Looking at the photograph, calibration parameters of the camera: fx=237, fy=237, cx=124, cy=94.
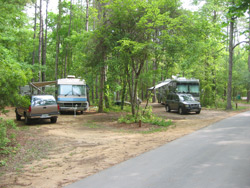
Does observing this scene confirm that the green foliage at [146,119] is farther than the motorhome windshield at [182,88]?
No

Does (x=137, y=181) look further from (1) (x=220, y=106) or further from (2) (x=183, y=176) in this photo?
(1) (x=220, y=106)

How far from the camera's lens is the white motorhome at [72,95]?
19562mm

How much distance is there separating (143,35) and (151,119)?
5.25 metres

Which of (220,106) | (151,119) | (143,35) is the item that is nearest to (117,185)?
(151,119)

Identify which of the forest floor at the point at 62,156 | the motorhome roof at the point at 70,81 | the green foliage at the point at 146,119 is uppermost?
the motorhome roof at the point at 70,81

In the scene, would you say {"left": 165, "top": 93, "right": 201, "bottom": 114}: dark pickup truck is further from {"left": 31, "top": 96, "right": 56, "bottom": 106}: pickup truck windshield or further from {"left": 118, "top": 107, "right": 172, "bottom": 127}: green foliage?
{"left": 31, "top": 96, "right": 56, "bottom": 106}: pickup truck windshield

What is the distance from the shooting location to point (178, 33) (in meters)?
14.4

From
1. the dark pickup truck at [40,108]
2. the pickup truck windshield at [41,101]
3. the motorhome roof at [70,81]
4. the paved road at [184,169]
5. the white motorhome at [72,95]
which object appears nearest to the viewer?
the paved road at [184,169]

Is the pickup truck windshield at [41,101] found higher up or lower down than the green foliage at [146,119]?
higher up

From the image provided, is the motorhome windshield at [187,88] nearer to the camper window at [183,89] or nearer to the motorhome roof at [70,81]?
the camper window at [183,89]

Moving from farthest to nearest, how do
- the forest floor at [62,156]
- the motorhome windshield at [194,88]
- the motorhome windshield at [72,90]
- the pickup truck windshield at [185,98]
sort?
the motorhome windshield at [194,88], the pickup truck windshield at [185,98], the motorhome windshield at [72,90], the forest floor at [62,156]

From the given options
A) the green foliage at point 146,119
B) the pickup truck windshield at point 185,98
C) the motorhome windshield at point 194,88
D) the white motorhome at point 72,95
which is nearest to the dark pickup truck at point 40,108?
the green foliage at point 146,119

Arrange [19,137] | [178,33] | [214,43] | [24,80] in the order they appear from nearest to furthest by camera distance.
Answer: [24,80]
[19,137]
[178,33]
[214,43]

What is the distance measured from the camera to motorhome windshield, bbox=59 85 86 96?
19845 mm
